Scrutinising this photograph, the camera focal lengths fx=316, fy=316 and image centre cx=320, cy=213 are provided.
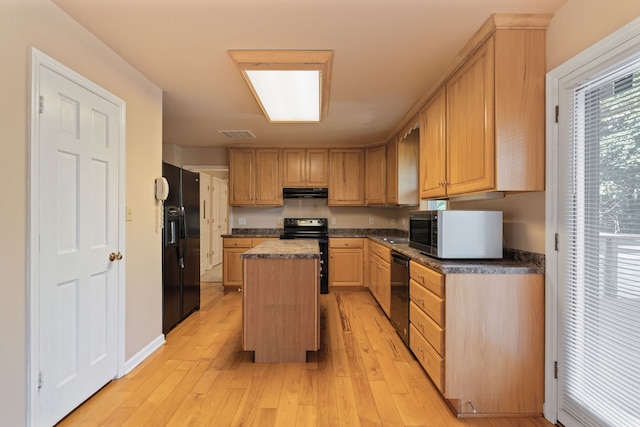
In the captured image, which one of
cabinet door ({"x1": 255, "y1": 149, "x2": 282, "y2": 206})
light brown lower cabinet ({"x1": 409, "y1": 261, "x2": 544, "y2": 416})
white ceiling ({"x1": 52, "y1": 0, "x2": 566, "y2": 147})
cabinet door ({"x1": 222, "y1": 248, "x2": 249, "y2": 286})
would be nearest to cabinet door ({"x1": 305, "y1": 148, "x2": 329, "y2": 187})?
cabinet door ({"x1": 255, "y1": 149, "x2": 282, "y2": 206})

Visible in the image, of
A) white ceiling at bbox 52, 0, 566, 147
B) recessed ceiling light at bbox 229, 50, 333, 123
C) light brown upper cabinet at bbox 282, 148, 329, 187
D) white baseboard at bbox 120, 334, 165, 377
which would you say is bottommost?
white baseboard at bbox 120, 334, 165, 377

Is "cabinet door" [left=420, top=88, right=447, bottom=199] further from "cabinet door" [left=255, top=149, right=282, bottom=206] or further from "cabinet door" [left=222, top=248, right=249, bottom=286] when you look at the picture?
"cabinet door" [left=222, top=248, right=249, bottom=286]

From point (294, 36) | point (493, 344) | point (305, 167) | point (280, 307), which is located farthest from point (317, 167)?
point (493, 344)

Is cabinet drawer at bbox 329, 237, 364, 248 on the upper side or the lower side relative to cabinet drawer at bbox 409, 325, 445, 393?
upper

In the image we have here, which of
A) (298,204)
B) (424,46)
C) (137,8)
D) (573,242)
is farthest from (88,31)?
(298,204)

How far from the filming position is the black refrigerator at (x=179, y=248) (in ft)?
10.5

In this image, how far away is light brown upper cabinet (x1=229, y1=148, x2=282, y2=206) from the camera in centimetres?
508

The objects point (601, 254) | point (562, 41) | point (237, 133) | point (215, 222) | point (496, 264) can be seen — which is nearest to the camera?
point (601, 254)

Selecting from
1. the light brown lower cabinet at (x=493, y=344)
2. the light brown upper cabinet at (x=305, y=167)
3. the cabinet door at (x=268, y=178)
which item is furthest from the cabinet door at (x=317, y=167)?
the light brown lower cabinet at (x=493, y=344)

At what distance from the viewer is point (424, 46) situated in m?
2.15

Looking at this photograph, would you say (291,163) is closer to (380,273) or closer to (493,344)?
(380,273)

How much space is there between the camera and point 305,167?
16.8 feet

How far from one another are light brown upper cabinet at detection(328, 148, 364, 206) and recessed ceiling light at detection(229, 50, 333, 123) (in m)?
1.84

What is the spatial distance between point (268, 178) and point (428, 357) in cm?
365
